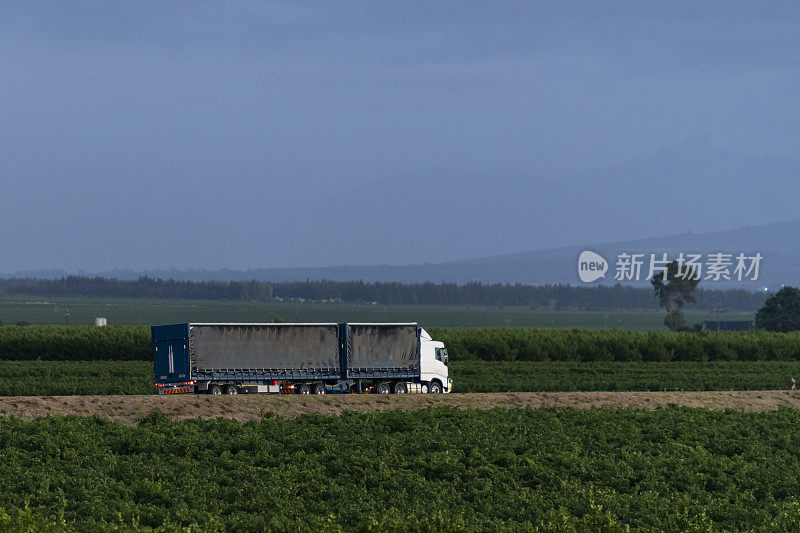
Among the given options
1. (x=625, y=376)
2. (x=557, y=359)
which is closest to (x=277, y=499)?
(x=625, y=376)

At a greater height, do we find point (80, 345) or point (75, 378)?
point (80, 345)

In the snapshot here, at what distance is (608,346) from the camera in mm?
69250

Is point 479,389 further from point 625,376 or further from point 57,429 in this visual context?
point 57,429

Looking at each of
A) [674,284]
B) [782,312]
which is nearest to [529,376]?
[782,312]

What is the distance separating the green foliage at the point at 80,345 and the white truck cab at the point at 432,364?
26.1 metres

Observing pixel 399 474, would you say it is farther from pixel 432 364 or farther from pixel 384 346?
pixel 432 364

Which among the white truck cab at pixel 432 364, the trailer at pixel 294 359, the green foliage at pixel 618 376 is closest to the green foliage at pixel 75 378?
the trailer at pixel 294 359

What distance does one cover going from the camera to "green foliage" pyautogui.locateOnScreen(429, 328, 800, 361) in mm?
67188

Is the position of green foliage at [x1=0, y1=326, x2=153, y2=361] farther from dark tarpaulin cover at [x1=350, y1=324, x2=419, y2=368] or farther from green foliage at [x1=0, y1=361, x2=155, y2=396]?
dark tarpaulin cover at [x1=350, y1=324, x2=419, y2=368]

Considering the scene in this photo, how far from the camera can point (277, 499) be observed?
22.2m

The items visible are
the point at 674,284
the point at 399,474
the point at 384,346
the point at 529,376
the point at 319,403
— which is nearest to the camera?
the point at 399,474

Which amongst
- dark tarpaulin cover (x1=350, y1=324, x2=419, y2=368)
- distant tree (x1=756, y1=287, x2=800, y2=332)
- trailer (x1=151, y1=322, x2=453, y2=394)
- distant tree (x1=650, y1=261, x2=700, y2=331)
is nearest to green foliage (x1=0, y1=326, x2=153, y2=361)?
trailer (x1=151, y1=322, x2=453, y2=394)

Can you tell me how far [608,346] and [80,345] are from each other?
119 feet

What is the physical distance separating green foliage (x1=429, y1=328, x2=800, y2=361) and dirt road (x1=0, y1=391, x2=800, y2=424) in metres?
21.4
